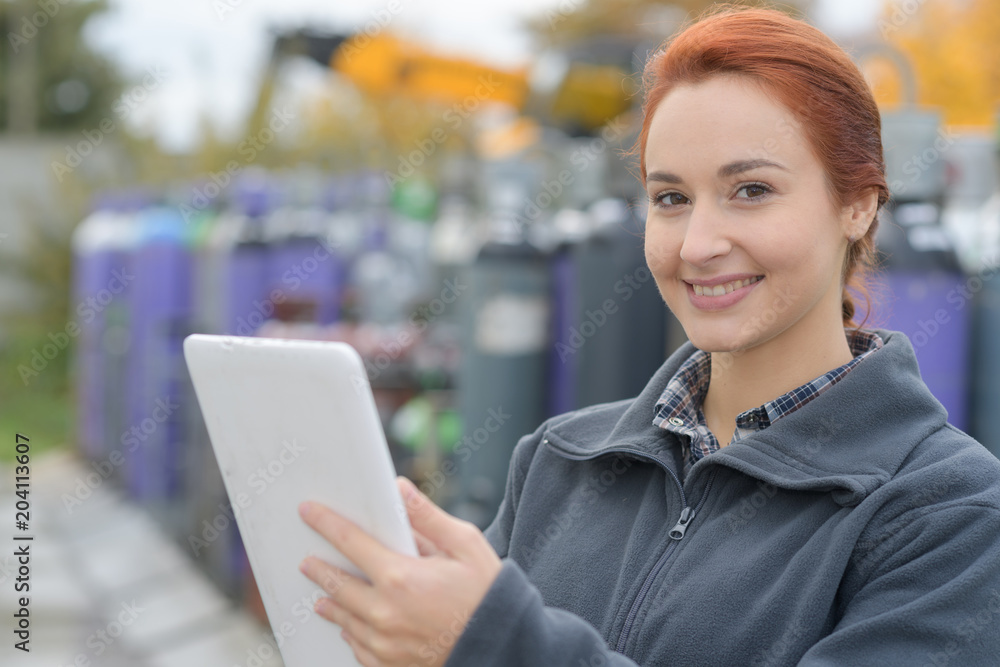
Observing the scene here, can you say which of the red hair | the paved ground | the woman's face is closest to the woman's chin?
the woman's face

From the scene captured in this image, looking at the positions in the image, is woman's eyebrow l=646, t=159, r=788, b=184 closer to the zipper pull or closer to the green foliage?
the zipper pull

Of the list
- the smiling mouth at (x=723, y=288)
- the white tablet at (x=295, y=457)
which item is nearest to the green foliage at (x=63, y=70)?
the white tablet at (x=295, y=457)

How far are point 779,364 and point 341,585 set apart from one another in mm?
628

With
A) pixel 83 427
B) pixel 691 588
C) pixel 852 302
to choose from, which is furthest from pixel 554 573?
pixel 83 427

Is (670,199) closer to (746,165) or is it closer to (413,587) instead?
(746,165)

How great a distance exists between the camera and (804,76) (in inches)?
46.1

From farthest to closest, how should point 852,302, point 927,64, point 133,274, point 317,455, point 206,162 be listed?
point 206,162
point 927,64
point 133,274
point 852,302
point 317,455

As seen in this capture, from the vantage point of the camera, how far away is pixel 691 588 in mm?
1108

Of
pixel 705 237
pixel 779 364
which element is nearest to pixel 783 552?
pixel 779 364

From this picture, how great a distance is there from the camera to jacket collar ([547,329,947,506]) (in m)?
1.08

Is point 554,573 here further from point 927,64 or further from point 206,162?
point 206,162

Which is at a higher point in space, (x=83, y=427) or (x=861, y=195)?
(x=861, y=195)

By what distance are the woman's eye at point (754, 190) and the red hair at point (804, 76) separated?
84 millimetres

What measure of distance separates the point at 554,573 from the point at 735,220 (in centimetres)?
51
